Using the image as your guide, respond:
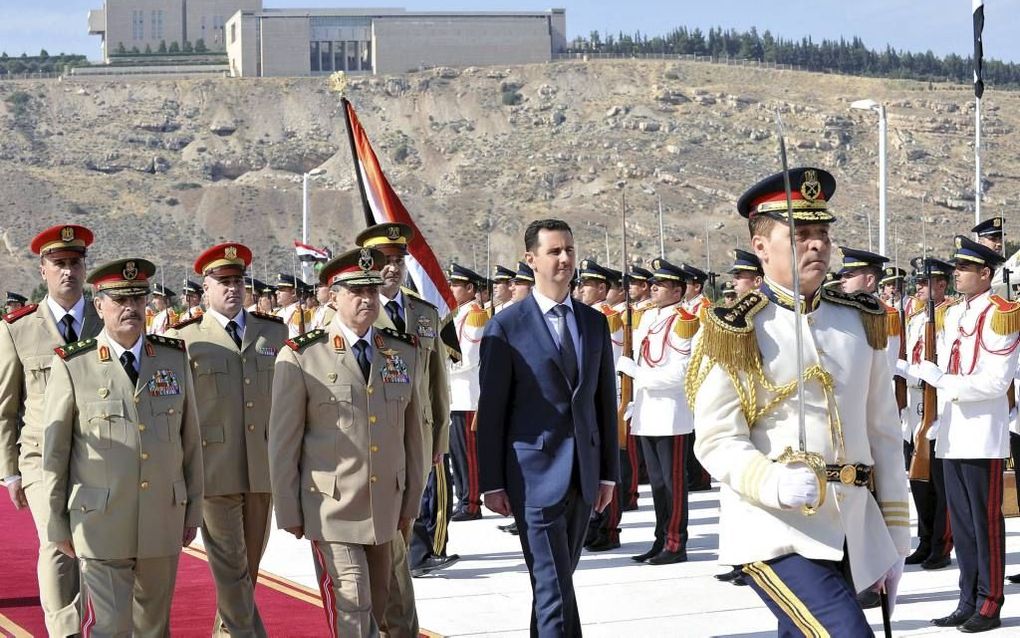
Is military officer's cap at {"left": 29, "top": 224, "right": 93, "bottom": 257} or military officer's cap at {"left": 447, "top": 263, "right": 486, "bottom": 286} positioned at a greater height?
military officer's cap at {"left": 29, "top": 224, "right": 93, "bottom": 257}

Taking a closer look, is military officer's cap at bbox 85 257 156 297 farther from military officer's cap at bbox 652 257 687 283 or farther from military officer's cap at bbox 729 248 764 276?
military officer's cap at bbox 729 248 764 276

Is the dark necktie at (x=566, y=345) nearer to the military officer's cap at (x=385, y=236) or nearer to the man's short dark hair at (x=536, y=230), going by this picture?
the man's short dark hair at (x=536, y=230)

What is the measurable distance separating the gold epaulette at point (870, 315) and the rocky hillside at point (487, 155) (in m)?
83.2

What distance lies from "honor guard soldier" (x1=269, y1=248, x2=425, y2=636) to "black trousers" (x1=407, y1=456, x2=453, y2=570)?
2992 millimetres

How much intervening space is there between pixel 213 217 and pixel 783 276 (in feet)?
328

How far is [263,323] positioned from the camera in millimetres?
8250

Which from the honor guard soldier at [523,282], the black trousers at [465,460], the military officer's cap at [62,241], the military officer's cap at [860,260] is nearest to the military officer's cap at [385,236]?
the military officer's cap at [62,241]

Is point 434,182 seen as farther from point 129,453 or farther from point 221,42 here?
point 129,453

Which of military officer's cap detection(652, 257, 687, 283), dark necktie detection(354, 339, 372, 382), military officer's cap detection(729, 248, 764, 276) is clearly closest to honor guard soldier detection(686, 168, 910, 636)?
dark necktie detection(354, 339, 372, 382)

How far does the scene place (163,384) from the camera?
6.94 meters

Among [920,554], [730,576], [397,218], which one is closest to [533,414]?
[397,218]

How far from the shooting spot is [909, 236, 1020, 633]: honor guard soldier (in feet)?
27.5

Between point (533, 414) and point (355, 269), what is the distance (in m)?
1.05

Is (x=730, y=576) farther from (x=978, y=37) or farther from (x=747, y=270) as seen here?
(x=978, y=37)
